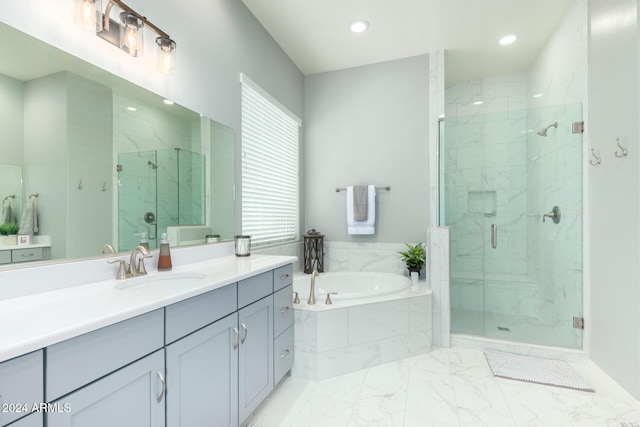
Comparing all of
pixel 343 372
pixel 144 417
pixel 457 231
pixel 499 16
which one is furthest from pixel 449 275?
pixel 144 417

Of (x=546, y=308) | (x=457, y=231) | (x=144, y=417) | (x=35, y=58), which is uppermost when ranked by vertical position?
(x=35, y=58)

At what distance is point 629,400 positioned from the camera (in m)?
1.78

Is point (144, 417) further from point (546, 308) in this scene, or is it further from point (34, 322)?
point (546, 308)

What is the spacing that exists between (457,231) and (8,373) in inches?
115

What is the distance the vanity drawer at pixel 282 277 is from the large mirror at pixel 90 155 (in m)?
0.55

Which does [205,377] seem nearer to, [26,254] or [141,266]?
[141,266]

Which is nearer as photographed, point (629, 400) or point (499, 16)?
point (629, 400)

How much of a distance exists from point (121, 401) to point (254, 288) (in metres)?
0.75

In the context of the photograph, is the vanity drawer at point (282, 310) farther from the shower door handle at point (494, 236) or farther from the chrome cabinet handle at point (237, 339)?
the shower door handle at point (494, 236)

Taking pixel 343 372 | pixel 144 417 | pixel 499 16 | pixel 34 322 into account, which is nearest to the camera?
pixel 34 322

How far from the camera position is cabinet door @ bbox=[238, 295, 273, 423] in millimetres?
1471

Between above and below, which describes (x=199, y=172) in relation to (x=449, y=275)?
above

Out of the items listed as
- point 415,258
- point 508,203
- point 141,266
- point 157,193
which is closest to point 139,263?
point 141,266

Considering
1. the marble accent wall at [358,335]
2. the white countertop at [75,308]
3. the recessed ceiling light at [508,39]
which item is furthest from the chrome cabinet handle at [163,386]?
the recessed ceiling light at [508,39]
